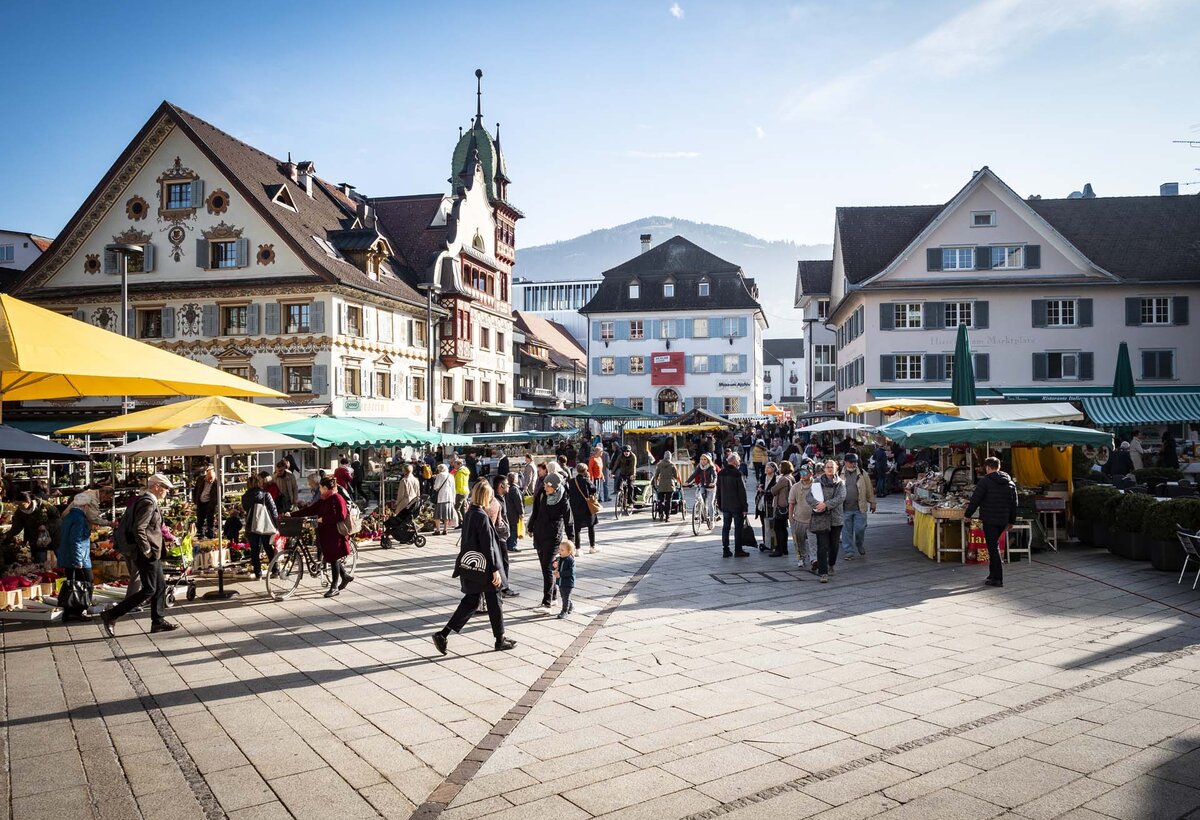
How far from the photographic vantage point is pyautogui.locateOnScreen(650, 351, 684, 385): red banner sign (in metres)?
59.1

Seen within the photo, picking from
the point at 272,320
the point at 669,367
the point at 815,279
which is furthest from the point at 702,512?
the point at 815,279

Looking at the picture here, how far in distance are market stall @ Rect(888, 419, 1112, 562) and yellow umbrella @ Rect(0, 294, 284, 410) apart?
11116 millimetres

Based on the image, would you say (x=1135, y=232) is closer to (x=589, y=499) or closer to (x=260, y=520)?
(x=589, y=499)

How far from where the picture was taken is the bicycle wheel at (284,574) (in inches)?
485

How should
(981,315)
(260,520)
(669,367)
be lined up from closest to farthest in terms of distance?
1. (260,520)
2. (981,315)
3. (669,367)

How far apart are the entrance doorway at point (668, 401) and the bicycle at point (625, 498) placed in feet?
116

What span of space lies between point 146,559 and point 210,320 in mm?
27815

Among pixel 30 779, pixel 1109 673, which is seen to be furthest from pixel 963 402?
pixel 30 779

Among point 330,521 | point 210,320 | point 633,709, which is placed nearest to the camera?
point 633,709

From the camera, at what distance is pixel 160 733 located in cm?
644

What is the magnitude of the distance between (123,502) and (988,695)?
16694mm

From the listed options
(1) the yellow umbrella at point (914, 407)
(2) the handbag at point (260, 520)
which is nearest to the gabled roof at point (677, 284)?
(1) the yellow umbrella at point (914, 407)

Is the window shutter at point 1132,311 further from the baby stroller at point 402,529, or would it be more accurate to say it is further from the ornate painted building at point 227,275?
the baby stroller at point 402,529

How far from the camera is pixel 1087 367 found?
40.6 meters
